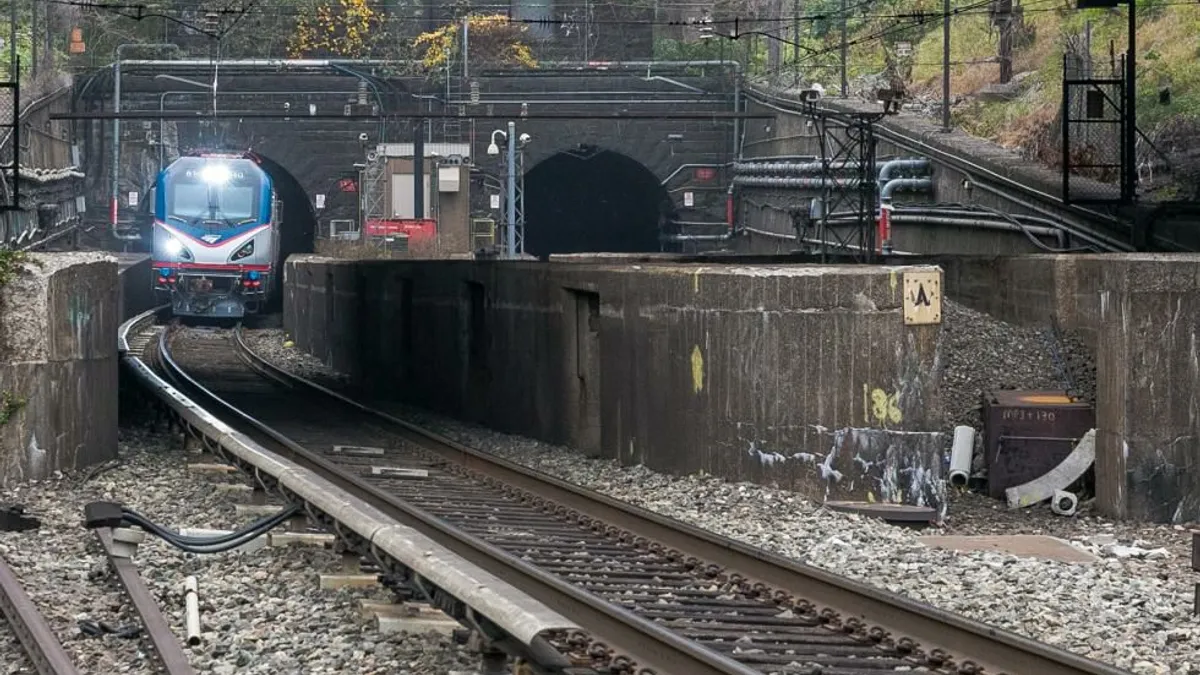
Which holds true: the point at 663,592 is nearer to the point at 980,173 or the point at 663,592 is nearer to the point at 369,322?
the point at 369,322

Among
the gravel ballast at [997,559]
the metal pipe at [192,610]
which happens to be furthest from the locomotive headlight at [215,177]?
the metal pipe at [192,610]

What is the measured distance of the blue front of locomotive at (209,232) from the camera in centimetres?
4294

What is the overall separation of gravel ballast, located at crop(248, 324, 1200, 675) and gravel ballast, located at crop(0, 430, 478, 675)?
286 cm

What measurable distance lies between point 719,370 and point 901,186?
75.5 ft

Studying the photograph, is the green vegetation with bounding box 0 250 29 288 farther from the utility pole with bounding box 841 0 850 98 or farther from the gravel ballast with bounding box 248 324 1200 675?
the utility pole with bounding box 841 0 850 98

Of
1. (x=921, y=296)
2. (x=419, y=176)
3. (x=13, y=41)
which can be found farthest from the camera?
(x=419, y=176)

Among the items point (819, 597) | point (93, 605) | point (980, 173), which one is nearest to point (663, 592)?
point (819, 597)

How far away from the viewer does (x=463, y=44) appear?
52.8 m

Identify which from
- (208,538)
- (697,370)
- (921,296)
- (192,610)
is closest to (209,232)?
(697,370)

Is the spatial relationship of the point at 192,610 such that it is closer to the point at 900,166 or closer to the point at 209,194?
the point at 900,166

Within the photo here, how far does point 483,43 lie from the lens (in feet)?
189

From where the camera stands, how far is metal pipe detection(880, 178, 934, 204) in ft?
119

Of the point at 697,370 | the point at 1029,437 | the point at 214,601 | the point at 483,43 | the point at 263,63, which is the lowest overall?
the point at 214,601

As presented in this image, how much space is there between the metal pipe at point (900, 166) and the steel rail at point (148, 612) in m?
27.3
